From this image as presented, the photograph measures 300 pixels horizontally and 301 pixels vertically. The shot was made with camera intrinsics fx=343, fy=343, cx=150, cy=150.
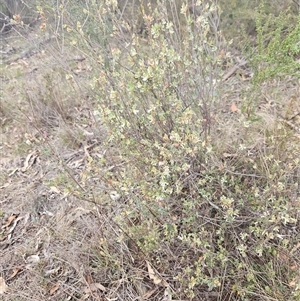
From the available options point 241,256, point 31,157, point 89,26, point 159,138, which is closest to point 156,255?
point 241,256

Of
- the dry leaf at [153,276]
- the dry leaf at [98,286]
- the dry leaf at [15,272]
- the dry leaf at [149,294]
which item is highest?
the dry leaf at [153,276]

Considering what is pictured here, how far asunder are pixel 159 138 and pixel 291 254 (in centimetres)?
93

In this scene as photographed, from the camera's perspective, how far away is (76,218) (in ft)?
8.02

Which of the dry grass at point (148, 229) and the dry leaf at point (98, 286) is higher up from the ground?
the dry grass at point (148, 229)

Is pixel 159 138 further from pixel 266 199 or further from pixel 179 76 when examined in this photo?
pixel 266 199

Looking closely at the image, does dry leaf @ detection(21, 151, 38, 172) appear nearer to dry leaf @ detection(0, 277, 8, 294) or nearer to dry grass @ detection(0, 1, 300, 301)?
dry grass @ detection(0, 1, 300, 301)

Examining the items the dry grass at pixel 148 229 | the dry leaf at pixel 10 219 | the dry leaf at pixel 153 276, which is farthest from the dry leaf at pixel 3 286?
the dry leaf at pixel 153 276

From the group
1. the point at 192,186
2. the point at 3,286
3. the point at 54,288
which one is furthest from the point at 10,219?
the point at 192,186

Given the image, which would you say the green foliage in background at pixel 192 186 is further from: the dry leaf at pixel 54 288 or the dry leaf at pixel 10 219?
the dry leaf at pixel 10 219

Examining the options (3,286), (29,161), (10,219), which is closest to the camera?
(3,286)

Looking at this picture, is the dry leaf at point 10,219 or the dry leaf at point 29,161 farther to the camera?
the dry leaf at point 29,161

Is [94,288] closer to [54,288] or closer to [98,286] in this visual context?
[98,286]

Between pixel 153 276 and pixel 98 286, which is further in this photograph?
pixel 98 286

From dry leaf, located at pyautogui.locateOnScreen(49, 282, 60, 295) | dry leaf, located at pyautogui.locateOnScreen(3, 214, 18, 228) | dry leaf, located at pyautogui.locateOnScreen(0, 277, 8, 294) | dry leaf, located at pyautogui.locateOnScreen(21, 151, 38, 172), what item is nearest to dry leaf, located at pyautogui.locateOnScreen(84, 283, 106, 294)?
dry leaf, located at pyautogui.locateOnScreen(49, 282, 60, 295)
